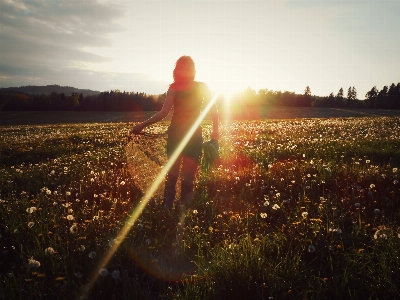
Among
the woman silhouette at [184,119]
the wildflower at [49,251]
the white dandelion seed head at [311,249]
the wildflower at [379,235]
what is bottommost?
the wildflower at [49,251]

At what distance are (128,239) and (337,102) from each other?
5375 inches

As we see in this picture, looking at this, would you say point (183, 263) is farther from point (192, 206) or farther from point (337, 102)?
point (337, 102)

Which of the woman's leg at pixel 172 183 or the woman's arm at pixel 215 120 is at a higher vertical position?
the woman's arm at pixel 215 120

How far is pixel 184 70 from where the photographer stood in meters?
5.79

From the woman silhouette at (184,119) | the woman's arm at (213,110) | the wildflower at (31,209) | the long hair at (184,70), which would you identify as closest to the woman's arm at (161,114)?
the woman silhouette at (184,119)

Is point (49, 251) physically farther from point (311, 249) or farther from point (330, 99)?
point (330, 99)

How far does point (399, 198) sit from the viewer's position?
5.16 meters

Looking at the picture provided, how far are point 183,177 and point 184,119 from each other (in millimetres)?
1217

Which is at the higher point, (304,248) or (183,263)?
(304,248)

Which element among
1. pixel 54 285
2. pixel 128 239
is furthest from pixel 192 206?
pixel 54 285

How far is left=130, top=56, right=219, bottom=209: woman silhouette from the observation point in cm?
583

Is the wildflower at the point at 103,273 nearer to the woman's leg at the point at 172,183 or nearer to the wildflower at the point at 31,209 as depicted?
the wildflower at the point at 31,209

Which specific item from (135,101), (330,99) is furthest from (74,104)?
(330,99)

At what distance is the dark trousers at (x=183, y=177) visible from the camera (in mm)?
6164
